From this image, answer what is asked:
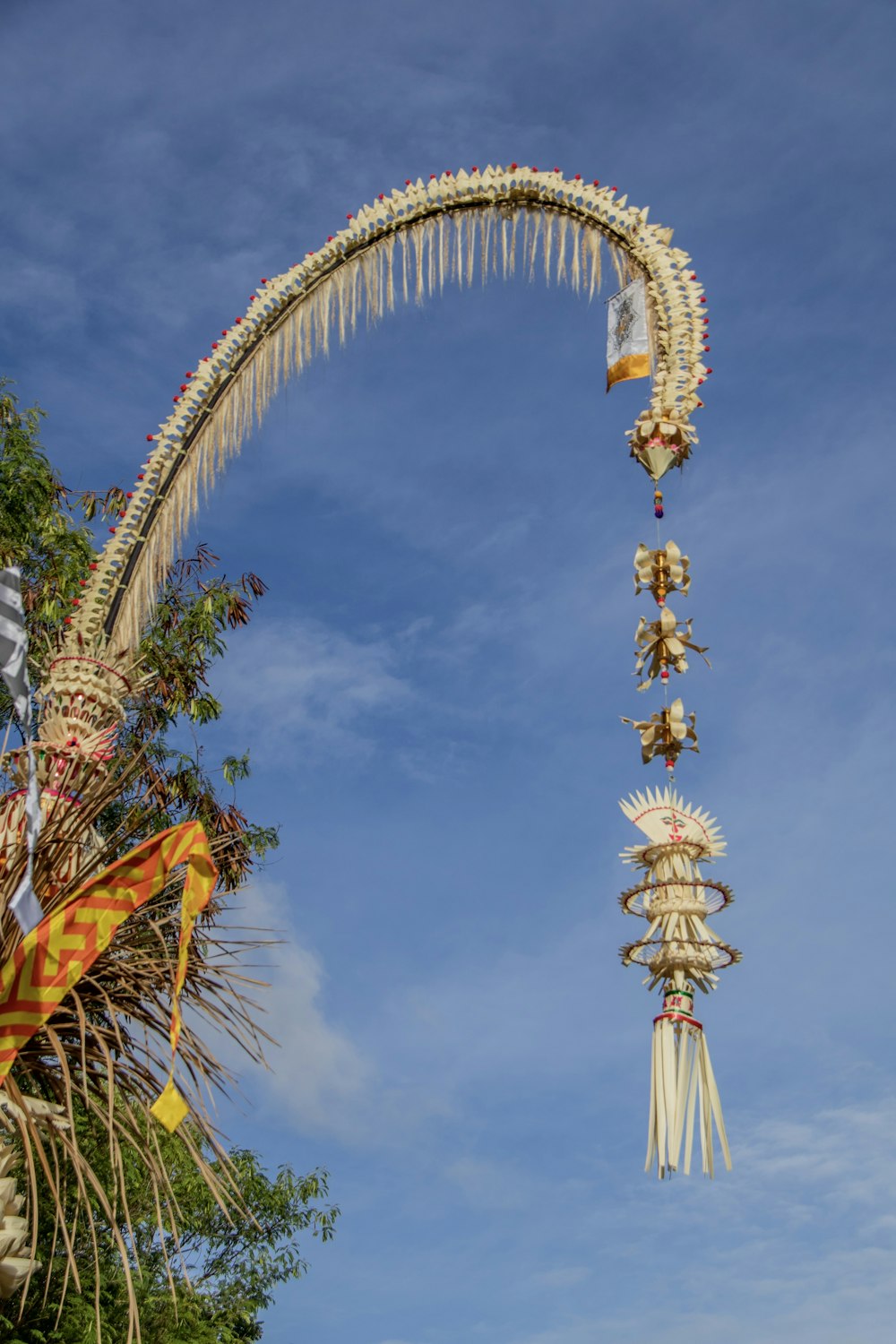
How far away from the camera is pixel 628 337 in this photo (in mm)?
7137

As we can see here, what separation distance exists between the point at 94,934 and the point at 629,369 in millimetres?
A: 4066

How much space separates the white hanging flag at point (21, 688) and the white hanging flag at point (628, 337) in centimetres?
356

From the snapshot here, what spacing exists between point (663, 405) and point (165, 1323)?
276 inches

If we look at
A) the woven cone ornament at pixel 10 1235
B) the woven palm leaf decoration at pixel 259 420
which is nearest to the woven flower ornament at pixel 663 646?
the woven palm leaf decoration at pixel 259 420

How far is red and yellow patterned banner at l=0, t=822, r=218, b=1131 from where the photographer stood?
4.22 meters

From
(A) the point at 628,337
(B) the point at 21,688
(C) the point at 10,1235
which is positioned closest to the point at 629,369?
(A) the point at 628,337

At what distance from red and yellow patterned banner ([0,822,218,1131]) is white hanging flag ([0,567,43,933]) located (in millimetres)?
86

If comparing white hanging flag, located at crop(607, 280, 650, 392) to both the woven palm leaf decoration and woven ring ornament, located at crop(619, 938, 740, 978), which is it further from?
woven ring ornament, located at crop(619, 938, 740, 978)

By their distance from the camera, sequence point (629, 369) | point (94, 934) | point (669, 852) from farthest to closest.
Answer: point (629, 369) → point (669, 852) → point (94, 934)

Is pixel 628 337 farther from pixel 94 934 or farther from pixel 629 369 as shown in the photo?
pixel 94 934

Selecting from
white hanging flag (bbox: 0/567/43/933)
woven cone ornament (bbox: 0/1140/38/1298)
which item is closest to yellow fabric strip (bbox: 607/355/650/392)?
white hanging flag (bbox: 0/567/43/933)

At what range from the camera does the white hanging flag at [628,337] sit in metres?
7.08

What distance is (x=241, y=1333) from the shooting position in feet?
38.5

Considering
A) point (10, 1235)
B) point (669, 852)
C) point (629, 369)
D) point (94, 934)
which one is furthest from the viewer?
point (629, 369)
